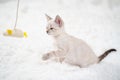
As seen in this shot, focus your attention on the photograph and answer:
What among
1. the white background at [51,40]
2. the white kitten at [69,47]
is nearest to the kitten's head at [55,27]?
the white kitten at [69,47]

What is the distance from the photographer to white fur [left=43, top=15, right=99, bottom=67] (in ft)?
4.87

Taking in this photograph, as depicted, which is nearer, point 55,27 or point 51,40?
point 55,27

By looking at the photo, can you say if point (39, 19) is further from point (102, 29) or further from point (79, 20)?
point (102, 29)

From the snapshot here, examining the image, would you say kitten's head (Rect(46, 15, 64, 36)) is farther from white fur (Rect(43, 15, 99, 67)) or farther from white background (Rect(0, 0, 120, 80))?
white background (Rect(0, 0, 120, 80))

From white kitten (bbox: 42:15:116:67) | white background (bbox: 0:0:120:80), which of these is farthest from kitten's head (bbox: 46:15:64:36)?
white background (bbox: 0:0:120:80)

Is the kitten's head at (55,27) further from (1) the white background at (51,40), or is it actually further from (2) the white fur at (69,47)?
(1) the white background at (51,40)

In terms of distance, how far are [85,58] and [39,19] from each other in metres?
1.75

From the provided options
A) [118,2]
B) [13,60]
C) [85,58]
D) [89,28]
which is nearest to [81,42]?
[85,58]

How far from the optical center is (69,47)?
4.90 ft

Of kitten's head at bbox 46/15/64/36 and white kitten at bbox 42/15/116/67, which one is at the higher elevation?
kitten's head at bbox 46/15/64/36

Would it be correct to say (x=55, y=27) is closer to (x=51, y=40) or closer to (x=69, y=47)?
(x=69, y=47)

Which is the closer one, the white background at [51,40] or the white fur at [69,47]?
the white background at [51,40]

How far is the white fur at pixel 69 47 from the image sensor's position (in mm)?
1485

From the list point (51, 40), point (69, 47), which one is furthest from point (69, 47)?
point (51, 40)
